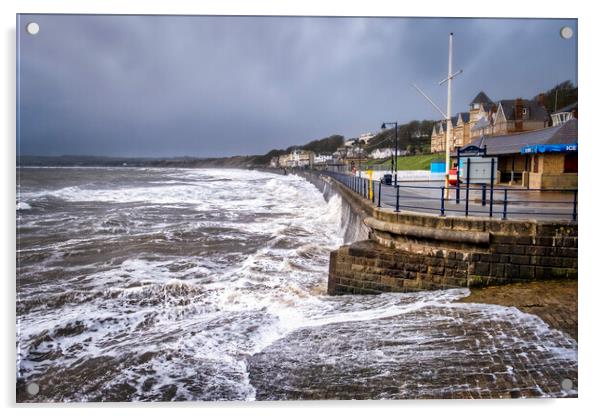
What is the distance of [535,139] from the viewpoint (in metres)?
12.6

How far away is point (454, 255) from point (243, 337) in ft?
10.1

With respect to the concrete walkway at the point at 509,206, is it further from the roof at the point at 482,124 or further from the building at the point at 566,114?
the roof at the point at 482,124

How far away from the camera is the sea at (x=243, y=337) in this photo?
13.8 ft

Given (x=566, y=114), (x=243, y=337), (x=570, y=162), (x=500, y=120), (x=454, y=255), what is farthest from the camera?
(x=500, y=120)

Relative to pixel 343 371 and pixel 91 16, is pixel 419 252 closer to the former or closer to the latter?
Answer: pixel 343 371

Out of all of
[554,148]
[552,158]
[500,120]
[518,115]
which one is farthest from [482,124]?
[554,148]

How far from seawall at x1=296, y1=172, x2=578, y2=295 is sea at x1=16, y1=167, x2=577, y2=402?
0.91 ft

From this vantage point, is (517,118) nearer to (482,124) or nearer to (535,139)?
(482,124)

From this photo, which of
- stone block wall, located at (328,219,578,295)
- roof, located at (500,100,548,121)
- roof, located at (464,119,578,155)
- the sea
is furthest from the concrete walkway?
roof, located at (500,100,548,121)

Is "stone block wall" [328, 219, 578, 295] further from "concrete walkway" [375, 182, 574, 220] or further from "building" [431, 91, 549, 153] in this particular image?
"building" [431, 91, 549, 153]

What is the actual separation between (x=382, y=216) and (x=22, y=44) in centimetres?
534

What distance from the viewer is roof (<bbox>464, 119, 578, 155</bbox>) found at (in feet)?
35.6

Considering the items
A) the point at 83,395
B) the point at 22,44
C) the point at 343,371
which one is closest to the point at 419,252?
the point at 343,371

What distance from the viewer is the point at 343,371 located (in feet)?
14.1
